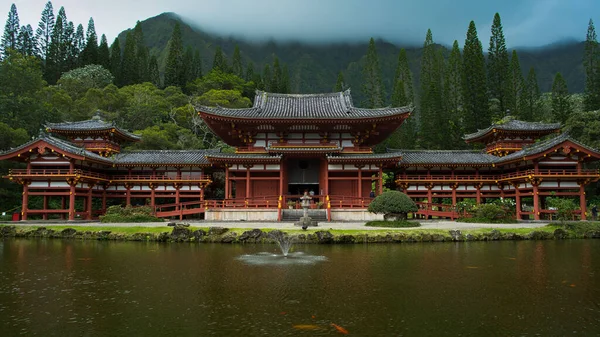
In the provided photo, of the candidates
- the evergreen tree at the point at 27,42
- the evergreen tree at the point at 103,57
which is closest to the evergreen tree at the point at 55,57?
the evergreen tree at the point at 27,42

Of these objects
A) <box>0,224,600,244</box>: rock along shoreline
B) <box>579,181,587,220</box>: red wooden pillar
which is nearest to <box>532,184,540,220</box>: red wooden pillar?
<box>579,181,587,220</box>: red wooden pillar

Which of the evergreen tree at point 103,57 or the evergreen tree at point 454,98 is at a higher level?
the evergreen tree at point 103,57

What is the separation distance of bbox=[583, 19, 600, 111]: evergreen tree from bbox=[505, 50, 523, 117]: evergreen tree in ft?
26.7

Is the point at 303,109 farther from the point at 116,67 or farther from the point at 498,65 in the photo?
the point at 116,67

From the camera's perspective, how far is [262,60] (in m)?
145

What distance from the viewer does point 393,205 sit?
78.0ft

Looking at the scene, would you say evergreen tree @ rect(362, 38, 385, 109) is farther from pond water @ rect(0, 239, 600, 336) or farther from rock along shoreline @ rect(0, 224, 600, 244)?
pond water @ rect(0, 239, 600, 336)

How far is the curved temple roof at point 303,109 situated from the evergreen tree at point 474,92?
25.1 metres

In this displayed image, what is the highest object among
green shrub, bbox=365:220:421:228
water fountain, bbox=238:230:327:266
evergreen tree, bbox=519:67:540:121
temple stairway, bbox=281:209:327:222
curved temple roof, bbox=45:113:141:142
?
evergreen tree, bbox=519:67:540:121

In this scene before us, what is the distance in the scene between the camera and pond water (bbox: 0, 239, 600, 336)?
6.70 meters

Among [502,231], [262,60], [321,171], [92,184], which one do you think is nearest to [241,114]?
[321,171]

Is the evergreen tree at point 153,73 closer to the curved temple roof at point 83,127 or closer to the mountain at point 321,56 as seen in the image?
the curved temple roof at point 83,127

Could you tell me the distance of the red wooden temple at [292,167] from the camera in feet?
96.4

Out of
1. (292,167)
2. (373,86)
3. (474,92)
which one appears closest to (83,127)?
(292,167)
